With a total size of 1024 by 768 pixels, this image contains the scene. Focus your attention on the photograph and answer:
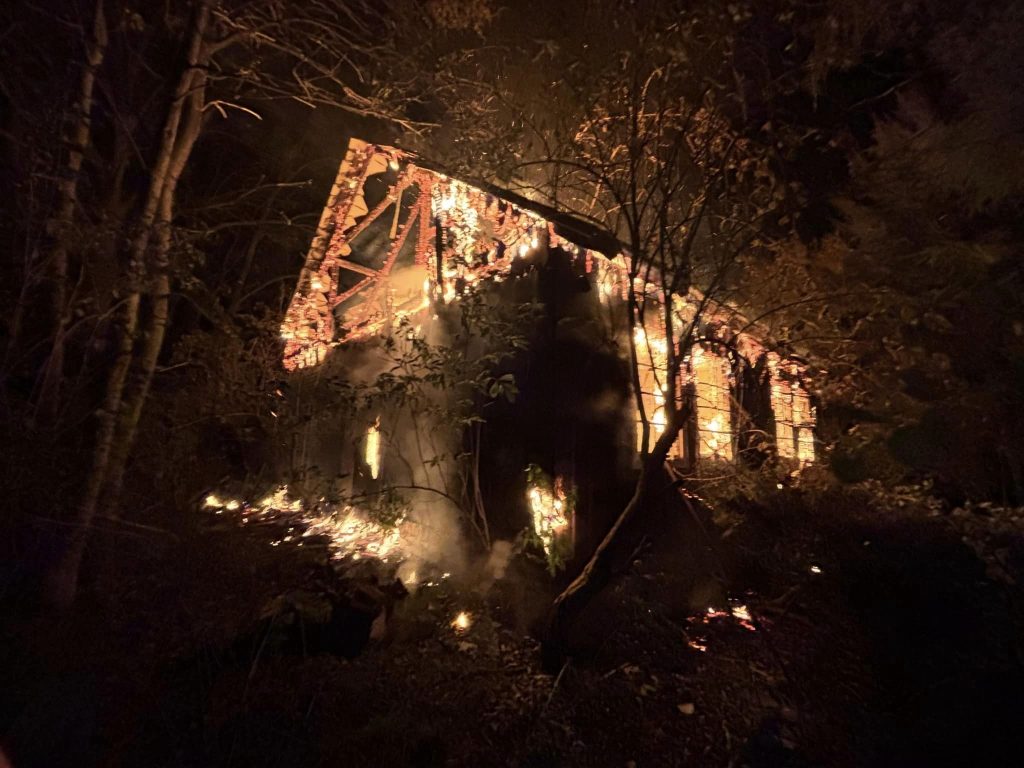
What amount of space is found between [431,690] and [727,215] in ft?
18.1

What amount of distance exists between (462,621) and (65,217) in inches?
212

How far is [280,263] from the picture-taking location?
10875mm

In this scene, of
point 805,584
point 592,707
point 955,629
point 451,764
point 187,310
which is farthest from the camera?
point 187,310

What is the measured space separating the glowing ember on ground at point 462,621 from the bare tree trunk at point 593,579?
0.91 m

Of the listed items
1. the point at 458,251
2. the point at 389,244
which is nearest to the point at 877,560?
the point at 458,251

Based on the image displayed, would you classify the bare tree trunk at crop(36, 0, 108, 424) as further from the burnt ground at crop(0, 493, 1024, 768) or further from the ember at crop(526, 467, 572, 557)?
the ember at crop(526, 467, 572, 557)

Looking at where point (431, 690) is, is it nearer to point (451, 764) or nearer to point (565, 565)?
point (451, 764)

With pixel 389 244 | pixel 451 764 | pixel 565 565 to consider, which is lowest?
pixel 451 764

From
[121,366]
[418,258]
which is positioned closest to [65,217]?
[121,366]

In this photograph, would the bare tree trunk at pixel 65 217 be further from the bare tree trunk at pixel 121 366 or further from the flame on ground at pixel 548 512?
the flame on ground at pixel 548 512

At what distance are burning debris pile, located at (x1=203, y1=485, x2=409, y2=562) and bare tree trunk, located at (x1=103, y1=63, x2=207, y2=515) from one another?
1.71 m

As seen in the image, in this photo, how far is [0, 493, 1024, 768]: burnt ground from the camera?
13.5ft

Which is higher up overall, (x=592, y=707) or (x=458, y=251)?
(x=458, y=251)

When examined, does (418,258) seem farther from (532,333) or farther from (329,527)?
(329,527)
